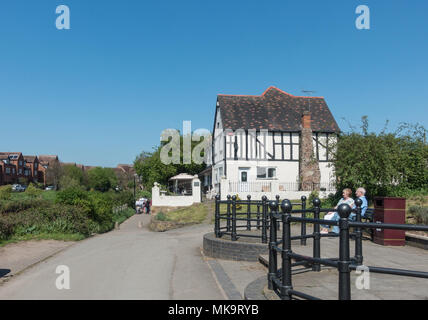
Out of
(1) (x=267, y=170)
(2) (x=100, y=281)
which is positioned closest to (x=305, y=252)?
(2) (x=100, y=281)

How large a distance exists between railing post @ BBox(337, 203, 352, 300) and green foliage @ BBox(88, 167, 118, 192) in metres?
95.6

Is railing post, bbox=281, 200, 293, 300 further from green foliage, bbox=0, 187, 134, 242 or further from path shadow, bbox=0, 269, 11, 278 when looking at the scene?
green foliage, bbox=0, 187, 134, 242

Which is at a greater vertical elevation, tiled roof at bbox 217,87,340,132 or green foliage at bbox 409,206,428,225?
tiled roof at bbox 217,87,340,132

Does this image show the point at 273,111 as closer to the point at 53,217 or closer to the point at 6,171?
the point at 53,217

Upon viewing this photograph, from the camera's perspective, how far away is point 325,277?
546 cm

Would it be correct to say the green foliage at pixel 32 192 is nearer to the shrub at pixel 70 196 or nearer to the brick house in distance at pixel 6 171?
the shrub at pixel 70 196

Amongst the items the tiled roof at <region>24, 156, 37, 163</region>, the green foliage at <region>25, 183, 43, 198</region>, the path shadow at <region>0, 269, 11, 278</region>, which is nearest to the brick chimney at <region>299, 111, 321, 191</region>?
the path shadow at <region>0, 269, 11, 278</region>

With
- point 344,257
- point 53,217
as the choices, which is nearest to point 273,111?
point 53,217

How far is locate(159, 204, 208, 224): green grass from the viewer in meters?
20.5

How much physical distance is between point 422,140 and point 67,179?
67097 millimetres

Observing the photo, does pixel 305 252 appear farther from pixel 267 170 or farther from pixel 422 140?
pixel 267 170

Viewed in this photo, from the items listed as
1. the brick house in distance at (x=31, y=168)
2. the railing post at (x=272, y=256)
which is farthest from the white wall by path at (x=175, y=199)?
the brick house in distance at (x=31, y=168)

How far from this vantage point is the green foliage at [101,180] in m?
95.3

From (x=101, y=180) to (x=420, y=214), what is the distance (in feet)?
301
